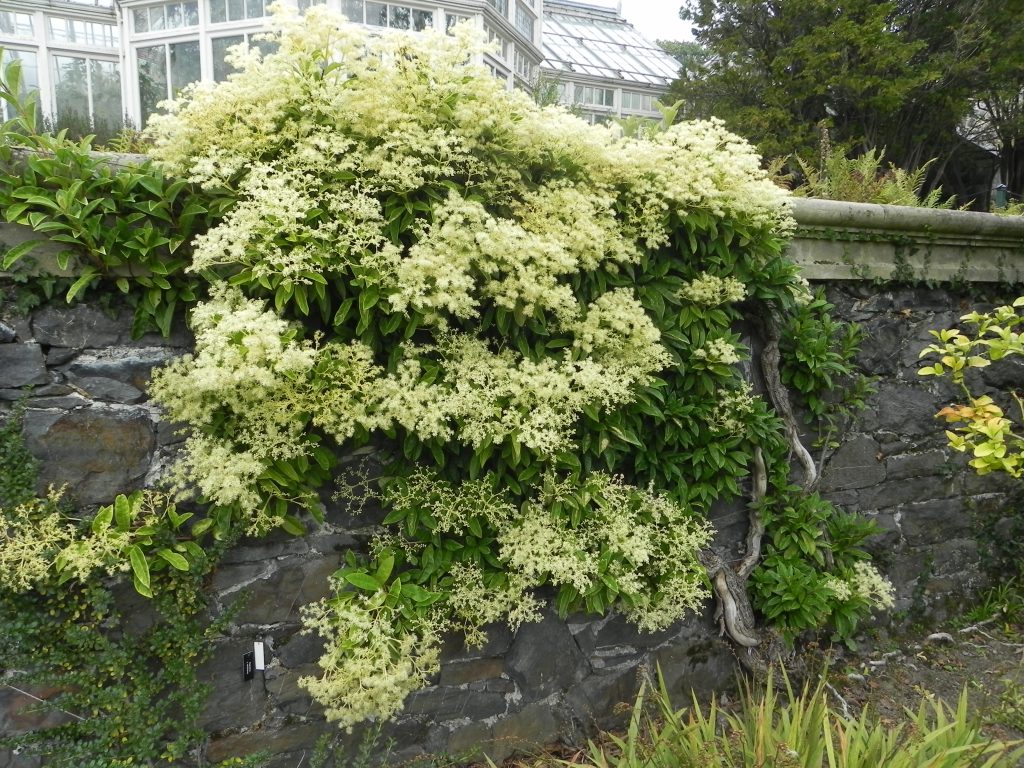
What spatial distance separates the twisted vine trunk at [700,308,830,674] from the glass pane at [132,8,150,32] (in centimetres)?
1158

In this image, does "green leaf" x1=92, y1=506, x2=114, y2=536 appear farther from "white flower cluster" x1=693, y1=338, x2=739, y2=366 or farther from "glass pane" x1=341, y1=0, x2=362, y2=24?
"glass pane" x1=341, y1=0, x2=362, y2=24

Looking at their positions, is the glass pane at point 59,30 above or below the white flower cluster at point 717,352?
above

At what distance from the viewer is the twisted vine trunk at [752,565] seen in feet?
10.8

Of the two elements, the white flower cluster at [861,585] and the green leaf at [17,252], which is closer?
the green leaf at [17,252]

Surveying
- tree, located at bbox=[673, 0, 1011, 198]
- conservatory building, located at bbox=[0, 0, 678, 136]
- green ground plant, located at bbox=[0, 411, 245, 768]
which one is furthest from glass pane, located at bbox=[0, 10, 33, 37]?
tree, located at bbox=[673, 0, 1011, 198]

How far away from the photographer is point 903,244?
387 centimetres

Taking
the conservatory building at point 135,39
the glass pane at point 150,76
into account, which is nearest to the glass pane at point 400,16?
the conservatory building at point 135,39

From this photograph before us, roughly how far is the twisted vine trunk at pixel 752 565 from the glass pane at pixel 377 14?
1018cm

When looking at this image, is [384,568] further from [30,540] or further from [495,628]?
[30,540]

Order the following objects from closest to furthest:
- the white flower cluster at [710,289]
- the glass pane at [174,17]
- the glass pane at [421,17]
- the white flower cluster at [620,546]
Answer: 1. the white flower cluster at [620,546]
2. the white flower cluster at [710,289]
3. the glass pane at [174,17]
4. the glass pane at [421,17]

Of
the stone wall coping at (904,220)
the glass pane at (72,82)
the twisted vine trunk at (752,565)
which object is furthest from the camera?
the glass pane at (72,82)

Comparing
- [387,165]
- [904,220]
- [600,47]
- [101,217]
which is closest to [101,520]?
[101,217]

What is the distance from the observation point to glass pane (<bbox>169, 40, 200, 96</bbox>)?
413 inches

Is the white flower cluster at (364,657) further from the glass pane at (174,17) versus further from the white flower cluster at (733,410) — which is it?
the glass pane at (174,17)
